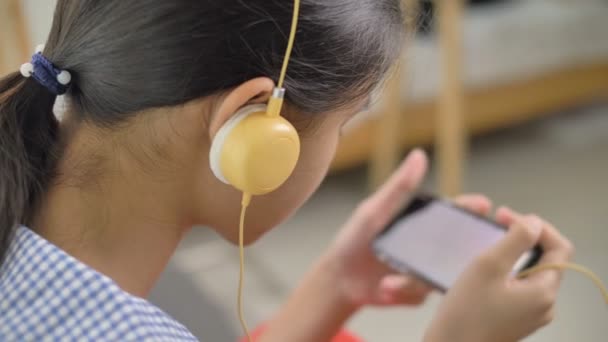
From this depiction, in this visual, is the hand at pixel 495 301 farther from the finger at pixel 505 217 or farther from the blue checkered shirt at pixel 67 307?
the blue checkered shirt at pixel 67 307

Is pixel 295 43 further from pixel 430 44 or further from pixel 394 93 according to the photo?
pixel 430 44

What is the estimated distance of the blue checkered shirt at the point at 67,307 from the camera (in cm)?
45

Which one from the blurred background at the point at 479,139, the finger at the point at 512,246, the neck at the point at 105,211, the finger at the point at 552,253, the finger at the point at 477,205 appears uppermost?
the neck at the point at 105,211

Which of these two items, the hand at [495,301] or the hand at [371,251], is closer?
the hand at [495,301]

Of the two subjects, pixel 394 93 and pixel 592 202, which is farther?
pixel 592 202

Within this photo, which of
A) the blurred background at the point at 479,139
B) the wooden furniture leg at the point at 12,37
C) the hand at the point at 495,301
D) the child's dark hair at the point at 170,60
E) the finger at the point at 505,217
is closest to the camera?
the child's dark hair at the point at 170,60

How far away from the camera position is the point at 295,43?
47 cm

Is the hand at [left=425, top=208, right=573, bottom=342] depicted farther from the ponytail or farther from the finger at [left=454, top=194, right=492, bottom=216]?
the ponytail

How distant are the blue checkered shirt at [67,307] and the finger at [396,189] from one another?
1.23ft

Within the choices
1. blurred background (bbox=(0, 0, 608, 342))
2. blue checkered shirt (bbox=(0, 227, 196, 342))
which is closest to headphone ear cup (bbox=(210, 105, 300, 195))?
blue checkered shirt (bbox=(0, 227, 196, 342))

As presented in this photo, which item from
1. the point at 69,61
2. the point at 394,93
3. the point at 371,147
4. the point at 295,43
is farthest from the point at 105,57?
the point at 371,147

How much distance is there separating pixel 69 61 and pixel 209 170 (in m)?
0.14

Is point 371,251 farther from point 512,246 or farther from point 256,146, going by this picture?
point 256,146

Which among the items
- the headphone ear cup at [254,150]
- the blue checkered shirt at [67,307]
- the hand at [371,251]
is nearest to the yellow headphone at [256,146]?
the headphone ear cup at [254,150]
